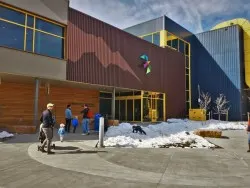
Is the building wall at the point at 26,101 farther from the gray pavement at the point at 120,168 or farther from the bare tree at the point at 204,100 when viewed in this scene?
the bare tree at the point at 204,100

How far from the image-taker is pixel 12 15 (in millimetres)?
15750

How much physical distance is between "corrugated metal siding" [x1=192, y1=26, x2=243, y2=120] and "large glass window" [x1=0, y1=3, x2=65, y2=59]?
23.9 meters

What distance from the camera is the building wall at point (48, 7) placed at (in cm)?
1600

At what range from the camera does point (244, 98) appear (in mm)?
34469

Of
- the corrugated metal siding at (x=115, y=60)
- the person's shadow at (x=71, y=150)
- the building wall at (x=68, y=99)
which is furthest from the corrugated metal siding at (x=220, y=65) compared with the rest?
the person's shadow at (x=71, y=150)

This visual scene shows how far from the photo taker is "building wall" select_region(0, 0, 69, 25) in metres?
16.0

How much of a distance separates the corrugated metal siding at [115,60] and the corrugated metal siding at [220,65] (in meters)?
7.27

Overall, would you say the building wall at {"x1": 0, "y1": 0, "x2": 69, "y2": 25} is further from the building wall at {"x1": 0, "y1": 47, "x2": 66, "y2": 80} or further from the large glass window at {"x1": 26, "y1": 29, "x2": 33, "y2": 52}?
the building wall at {"x1": 0, "y1": 47, "x2": 66, "y2": 80}

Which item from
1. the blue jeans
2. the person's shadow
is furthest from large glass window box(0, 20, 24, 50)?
the person's shadow

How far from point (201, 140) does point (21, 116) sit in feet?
45.6

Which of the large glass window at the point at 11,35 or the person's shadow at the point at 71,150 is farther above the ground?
the large glass window at the point at 11,35

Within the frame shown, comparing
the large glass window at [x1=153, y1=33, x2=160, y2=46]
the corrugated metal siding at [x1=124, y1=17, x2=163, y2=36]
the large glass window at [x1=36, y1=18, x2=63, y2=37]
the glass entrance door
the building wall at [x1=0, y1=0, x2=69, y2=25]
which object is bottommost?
the glass entrance door

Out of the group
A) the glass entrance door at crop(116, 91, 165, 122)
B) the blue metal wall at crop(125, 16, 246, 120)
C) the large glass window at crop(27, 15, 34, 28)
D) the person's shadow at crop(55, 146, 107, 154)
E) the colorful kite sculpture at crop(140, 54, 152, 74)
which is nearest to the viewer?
the person's shadow at crop(55, 146, 107, 154)

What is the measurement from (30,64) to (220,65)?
27.9m
